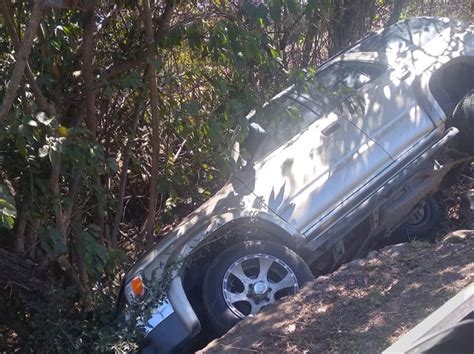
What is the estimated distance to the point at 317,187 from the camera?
19.8 ft

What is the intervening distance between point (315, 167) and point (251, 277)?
1049 millimetres

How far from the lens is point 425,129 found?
6391 millimetres

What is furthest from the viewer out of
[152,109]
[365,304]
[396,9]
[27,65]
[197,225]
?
[396,9]

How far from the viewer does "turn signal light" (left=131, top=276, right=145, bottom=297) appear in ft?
18.8

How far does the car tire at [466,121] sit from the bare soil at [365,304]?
1044 mm

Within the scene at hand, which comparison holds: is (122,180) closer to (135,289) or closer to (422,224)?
(135,289)

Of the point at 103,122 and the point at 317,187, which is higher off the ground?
the point at 103,122

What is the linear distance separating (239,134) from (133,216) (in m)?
2.45

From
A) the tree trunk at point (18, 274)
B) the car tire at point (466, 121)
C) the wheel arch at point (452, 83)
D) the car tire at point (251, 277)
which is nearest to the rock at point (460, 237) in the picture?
the car tire at point (466, 121)

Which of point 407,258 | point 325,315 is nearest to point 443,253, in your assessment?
point 407,258

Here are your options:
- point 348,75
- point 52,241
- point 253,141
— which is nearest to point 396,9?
point 348,75

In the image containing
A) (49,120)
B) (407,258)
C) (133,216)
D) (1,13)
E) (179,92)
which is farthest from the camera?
(133,216)

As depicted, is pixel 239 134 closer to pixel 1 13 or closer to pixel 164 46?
pixel 164 46

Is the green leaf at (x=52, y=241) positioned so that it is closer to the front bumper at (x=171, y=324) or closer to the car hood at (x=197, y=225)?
Answer: the car hood at (x=197, y=225)
